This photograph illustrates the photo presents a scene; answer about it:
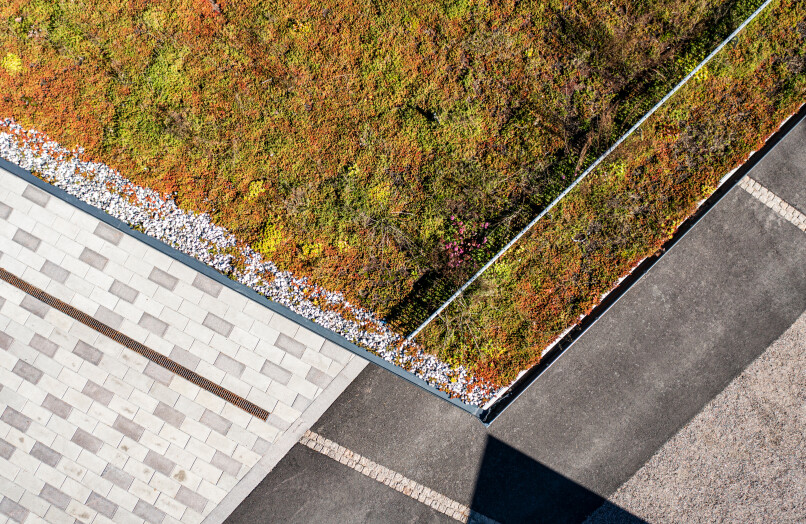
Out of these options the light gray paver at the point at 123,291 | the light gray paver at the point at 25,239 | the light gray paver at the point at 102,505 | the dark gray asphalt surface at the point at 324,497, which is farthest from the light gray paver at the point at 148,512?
the light gray paver at the point at 25,239

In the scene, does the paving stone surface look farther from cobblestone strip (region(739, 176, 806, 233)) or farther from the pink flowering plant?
cobblestone strip (region(739, 176, 806, 233))

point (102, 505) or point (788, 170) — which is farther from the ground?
point (788, 170)

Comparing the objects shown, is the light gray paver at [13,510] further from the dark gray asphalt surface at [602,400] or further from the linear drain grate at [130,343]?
the dark gray asphalt surface at [602,400]

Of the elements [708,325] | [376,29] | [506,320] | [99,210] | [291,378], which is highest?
[376,29]

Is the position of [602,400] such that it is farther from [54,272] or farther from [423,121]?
[54,272]

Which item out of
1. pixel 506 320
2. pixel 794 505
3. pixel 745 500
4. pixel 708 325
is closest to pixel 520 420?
pixel 506 320

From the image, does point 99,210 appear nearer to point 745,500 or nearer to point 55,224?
point 55,224

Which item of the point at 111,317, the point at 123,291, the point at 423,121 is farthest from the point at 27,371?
the point at 423,121
